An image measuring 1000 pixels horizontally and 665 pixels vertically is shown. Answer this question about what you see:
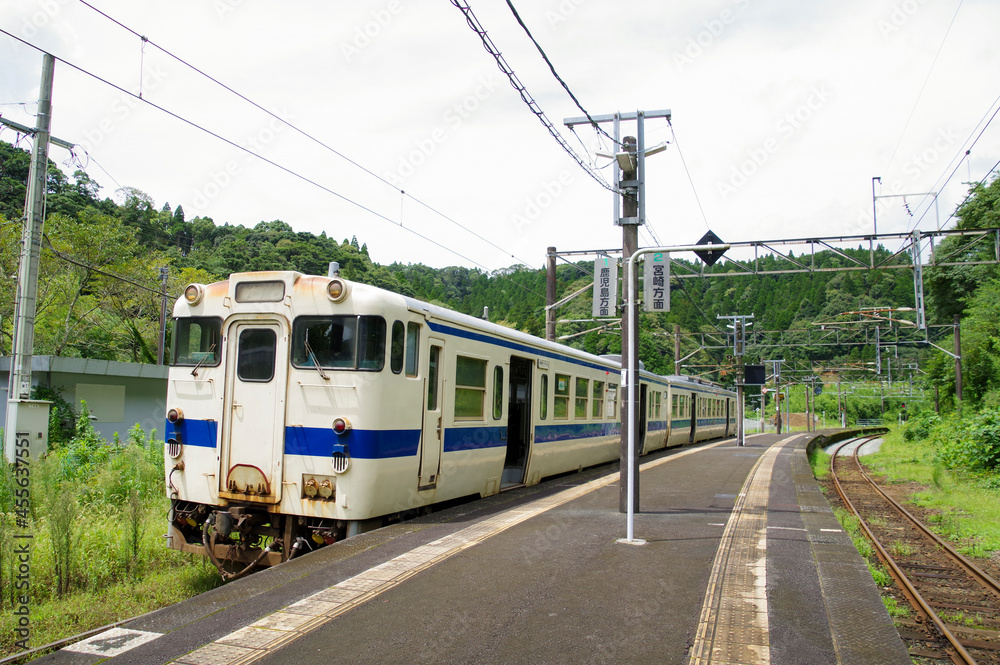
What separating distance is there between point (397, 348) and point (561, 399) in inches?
231

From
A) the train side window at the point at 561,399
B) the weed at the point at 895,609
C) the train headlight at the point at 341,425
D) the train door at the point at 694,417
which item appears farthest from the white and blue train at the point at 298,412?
the train door at the point at 694,417

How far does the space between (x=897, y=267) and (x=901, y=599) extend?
418 inches

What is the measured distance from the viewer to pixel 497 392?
32.2ft

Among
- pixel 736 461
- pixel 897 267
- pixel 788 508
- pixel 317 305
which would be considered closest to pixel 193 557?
pixel 317 305

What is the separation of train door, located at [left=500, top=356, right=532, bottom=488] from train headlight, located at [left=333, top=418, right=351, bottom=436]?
4411 mm

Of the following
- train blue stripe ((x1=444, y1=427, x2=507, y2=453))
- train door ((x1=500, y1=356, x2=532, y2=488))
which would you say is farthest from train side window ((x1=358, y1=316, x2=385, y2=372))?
train door ((x1=500, y1=356, x2=532, y2=488))

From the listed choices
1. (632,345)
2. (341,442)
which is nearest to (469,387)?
(632,345)

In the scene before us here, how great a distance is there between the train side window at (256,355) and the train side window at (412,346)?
130 cm

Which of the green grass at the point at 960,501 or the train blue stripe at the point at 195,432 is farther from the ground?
the train blue stripe at the point at 195,432

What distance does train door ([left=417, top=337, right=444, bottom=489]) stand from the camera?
308 inches

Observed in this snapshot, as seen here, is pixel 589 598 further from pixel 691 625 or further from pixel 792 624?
pixel 792 624

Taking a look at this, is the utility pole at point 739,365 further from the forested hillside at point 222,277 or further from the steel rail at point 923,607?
the steel rail at point 923,607

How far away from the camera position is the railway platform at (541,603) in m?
4.10

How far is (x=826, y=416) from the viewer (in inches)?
3339
